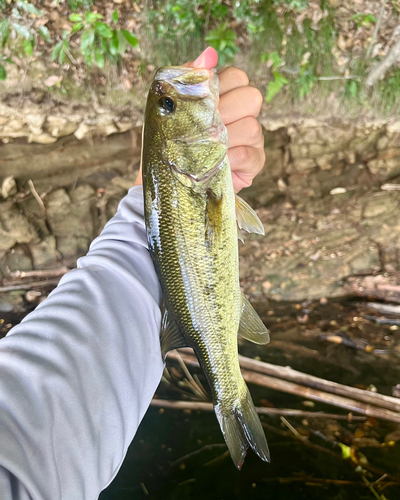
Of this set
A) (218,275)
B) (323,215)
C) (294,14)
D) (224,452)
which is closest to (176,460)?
(224,452)

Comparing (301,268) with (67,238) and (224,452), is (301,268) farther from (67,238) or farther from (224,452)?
(67,238)

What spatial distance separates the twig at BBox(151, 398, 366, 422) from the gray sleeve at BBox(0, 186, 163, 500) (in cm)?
159

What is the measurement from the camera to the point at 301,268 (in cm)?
337

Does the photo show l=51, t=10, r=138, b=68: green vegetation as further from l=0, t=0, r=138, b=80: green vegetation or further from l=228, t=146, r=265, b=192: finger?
l=228, t=146, r=265, b=192: finger

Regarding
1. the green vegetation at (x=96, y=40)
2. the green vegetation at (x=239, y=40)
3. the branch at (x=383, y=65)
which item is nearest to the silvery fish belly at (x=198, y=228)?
the green vegetation at (x=96, y=40)

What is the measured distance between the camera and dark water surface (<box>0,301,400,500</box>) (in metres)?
2.43

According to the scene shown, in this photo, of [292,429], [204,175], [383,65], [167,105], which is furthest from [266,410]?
[383,65]

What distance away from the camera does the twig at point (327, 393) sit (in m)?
2.52

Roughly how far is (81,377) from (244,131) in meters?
1.35

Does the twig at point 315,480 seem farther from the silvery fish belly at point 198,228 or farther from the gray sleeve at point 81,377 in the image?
the gray sleeve at point 81,377

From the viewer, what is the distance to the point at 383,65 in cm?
290

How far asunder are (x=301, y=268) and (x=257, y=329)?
6.32ft

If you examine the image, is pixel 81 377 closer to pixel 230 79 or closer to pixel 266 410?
pixel 230 79

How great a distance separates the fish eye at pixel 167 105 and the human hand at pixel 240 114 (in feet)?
0.62
